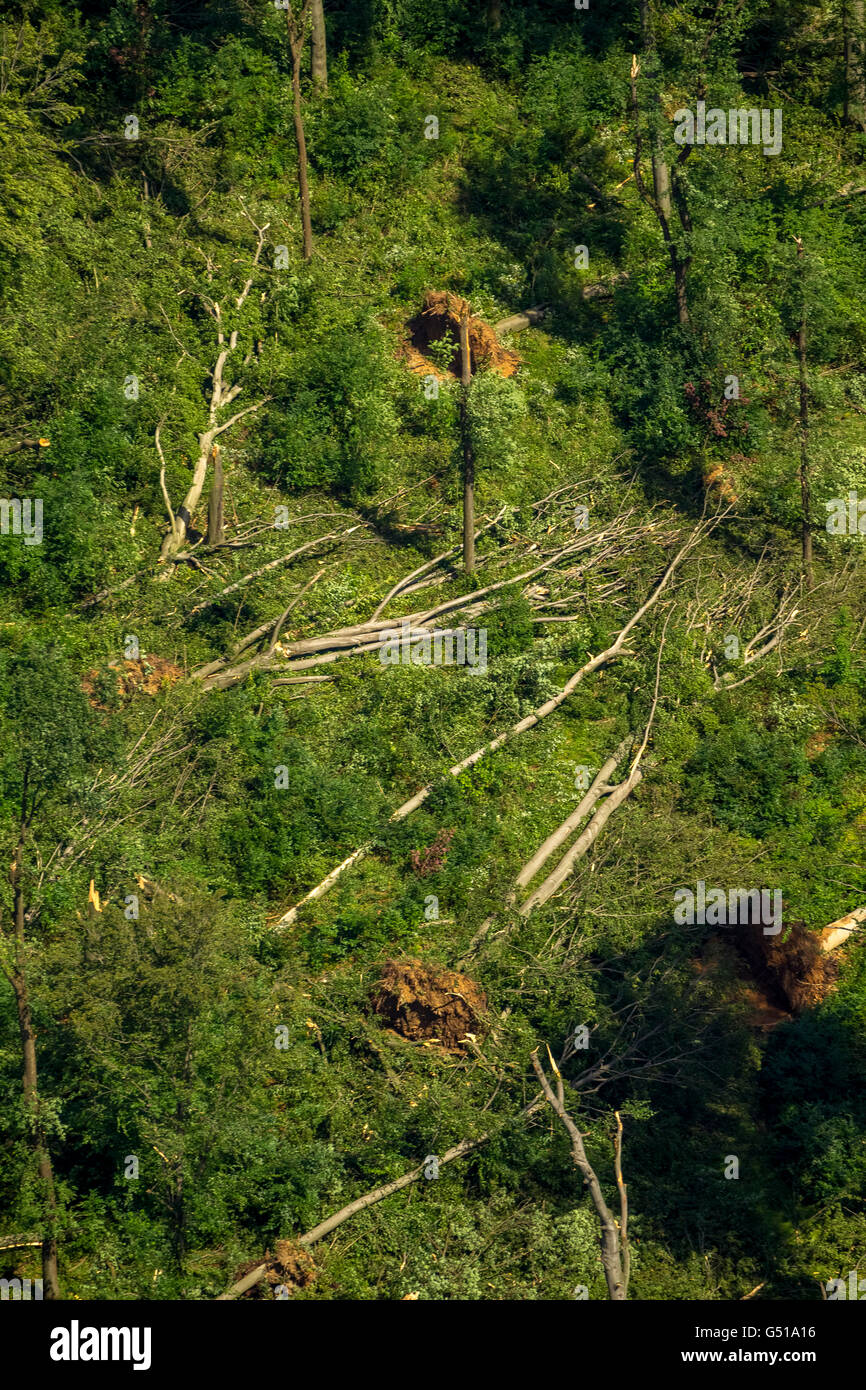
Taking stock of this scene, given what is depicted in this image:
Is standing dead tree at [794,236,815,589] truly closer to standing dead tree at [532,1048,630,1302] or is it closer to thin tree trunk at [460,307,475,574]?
thin tree trunk at [460,307,475,574]

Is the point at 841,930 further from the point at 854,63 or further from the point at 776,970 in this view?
the point at 854,63

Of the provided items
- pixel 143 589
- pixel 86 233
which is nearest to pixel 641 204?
pixel 86 233

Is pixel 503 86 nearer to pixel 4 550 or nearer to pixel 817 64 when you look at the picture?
pixel 817 64

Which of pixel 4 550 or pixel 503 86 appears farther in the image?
pixel 503 86

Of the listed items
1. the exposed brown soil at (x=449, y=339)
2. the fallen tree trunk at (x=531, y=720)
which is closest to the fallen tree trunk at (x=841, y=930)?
the fallen tree trunk at (x=531, y=720)

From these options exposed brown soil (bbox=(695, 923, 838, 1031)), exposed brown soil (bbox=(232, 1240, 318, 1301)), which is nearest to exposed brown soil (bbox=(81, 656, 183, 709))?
exposed brown soil (bbox=(232, 1240, 318, 1301))

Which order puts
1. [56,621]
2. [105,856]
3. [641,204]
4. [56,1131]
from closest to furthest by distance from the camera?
[56,1131]
[105,856]
[56,621]
[641,204]
